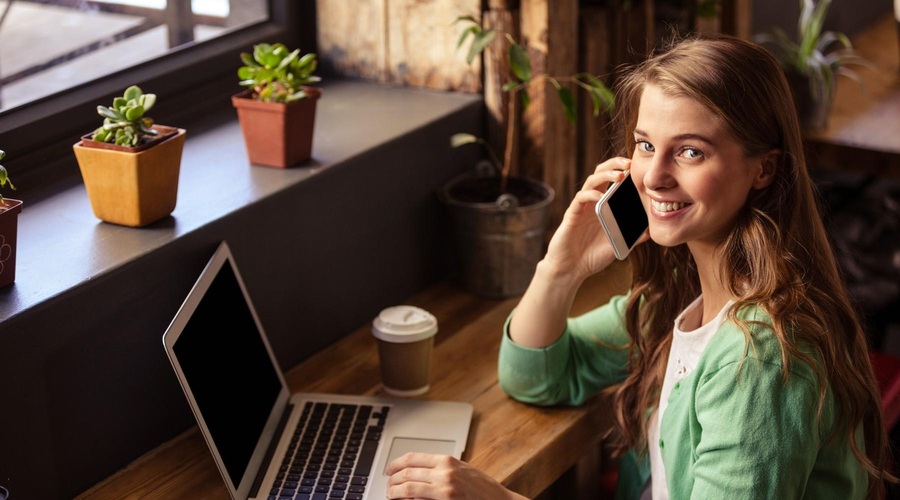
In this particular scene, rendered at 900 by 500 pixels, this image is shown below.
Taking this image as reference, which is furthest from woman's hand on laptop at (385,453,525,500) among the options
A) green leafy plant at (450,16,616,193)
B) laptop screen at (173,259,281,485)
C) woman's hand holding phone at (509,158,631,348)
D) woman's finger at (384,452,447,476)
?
green leafy plant at (450,16,616,193)

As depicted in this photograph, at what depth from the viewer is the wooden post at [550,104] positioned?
2.06m

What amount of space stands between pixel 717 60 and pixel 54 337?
895 mm

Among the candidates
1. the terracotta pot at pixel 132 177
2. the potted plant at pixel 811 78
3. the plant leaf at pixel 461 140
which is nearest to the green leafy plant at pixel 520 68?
the plant leaf at pixel 461 140

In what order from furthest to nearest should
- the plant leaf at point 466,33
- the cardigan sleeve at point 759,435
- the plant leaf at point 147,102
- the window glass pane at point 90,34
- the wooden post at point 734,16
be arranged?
the wooden post at point 734,16, the plant leaf at point 466,33, the window glass pane at point 90,34, the plant leaf at point 147,102, the cardigan sleeve at point 759,435

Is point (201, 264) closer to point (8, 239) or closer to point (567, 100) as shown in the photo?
point (8, 239)

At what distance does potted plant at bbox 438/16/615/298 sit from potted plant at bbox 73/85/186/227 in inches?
23.8

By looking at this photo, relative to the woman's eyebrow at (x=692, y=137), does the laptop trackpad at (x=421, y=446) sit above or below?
below

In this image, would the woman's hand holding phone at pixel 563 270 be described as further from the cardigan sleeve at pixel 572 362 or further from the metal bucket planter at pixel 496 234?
the metal bucket planter at pixel 496 234

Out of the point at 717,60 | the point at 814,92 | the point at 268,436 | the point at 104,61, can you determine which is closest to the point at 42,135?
the point at 104,61

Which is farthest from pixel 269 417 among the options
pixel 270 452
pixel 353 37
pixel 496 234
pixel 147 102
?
pixel 353 37

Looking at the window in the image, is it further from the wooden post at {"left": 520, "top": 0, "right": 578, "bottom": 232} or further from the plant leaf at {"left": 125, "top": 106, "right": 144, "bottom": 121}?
the wooden post at {"left": 520, "top": 0, "right": 578, "bottom": 232}

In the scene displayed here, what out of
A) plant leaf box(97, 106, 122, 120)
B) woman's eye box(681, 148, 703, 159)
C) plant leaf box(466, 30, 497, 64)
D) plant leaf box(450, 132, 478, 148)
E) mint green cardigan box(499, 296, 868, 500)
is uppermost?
plant leaf box(466, 30, 497, 64)

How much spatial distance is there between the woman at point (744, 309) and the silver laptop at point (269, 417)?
0.39 ft

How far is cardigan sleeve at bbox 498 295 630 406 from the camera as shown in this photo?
1.66 meters
